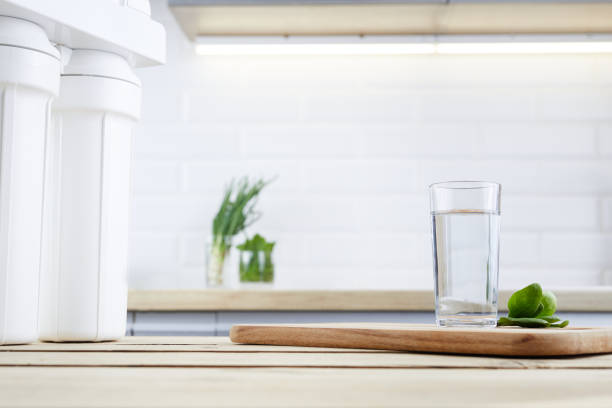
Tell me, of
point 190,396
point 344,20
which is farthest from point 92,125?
point 344,20

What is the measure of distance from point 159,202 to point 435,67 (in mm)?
1007

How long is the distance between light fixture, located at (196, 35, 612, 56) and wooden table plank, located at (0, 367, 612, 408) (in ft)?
5.96

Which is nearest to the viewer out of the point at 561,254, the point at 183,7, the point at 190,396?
the point at 190,396

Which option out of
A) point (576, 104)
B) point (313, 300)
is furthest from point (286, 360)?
point (576, 104)

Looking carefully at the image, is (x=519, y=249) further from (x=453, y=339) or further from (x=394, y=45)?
(x=453, y=339)

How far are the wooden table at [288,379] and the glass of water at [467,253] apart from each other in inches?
5.0

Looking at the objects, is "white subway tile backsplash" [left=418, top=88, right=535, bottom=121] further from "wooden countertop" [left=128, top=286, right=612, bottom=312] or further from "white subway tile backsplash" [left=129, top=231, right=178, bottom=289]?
"white subway tile backsplash" [left=129, top=231, right=178, bottom=289]

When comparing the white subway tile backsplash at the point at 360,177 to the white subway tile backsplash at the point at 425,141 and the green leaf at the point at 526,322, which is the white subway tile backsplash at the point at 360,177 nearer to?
the white subway tile backsplash at the point at 425,141

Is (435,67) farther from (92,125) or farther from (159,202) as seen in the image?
(92,125)

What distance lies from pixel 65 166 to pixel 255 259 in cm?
123

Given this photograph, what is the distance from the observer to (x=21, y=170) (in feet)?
2.18

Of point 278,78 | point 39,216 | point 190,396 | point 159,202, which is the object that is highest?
point 278,78

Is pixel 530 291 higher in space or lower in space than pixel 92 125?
lower

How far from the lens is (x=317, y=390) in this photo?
43cm
